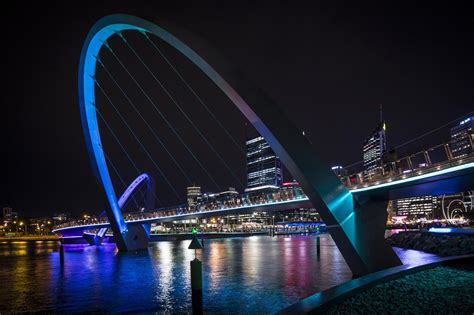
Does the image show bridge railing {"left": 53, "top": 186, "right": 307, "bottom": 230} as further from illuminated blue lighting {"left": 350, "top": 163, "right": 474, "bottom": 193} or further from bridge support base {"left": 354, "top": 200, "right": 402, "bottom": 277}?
bridge support base {"left": 354, "top": 200, "right": 402, "bottom": 277}

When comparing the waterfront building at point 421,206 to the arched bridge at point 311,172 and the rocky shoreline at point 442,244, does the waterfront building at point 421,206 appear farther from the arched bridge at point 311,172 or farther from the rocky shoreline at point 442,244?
the arched bridge at point 311,172

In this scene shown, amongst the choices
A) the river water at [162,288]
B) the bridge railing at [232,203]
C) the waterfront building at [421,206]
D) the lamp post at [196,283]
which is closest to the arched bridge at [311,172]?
the river water at [162,288]

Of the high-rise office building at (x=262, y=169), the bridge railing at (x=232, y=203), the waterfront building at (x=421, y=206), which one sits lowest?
the waterfront building at (x=421, y=206)

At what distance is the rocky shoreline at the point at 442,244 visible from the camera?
96.3 ft

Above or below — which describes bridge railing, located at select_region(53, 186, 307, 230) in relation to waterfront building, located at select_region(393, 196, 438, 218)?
above

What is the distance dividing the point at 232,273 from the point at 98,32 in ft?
64.3

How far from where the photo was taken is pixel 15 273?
28969 millimetres

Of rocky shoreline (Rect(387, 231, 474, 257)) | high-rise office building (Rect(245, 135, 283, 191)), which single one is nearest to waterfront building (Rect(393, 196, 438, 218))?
high-rise office building (Rect(245, 135, 283, 191))

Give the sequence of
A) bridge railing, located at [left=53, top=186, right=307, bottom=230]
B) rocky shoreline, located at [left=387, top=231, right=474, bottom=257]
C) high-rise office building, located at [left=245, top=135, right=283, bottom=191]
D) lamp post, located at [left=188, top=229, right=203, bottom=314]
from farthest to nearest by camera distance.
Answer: high-rise office building, located at [left=245, top=135, right=283, bottom=191] < rocky shoreline, located at [left=387, top=231, right=474, bottom=257] < bridge railing, located at [left=53, top=186, right=307, bottom=230] < lamp post, located at [left=188, top=229, right=203, bottom=314]

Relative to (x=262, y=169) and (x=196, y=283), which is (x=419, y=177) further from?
(x=262, y=169)

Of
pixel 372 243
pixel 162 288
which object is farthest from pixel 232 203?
pixel 372 243

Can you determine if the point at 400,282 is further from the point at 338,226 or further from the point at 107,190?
the point at 107,190

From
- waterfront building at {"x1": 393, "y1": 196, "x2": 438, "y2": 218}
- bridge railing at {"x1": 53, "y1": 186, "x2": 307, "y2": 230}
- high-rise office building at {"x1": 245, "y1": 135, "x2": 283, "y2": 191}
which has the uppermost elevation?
high-rise office building at {"x1": 245, "y1": 135, "x2": 283, "y2": 191}

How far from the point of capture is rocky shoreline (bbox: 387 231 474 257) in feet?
96.3
